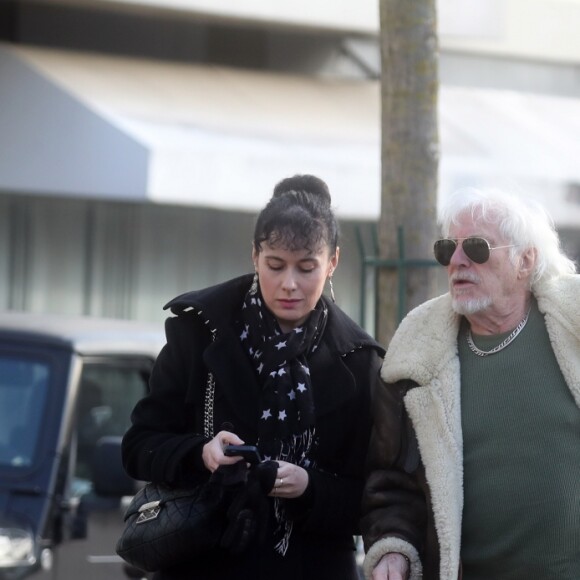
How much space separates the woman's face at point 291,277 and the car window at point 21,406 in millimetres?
2262

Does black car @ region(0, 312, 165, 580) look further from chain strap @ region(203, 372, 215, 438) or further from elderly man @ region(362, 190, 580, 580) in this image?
elderly man @ region(362, 190, 580, 580)

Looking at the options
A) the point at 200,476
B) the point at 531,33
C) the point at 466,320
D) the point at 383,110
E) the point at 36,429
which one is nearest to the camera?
the point at 200,476

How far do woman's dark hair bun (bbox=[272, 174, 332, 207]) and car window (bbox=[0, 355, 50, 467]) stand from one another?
85.1 inches

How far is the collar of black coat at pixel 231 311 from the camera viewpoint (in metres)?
3.56

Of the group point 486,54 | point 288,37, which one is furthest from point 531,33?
point 288,37

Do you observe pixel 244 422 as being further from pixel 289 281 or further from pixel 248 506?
pixel 289 281

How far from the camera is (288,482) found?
3367 millimetres

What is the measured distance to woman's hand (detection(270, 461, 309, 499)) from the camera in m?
3.36

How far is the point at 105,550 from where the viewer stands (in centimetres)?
554

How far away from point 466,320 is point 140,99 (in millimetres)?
9332

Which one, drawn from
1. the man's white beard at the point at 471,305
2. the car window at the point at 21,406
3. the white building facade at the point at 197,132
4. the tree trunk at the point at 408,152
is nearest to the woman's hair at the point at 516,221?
the man's white beard at the point at 471,305

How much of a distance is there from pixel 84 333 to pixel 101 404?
302 millimetres

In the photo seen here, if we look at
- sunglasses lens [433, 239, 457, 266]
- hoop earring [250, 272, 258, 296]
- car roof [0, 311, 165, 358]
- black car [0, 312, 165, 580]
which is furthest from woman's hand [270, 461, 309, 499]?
car roof [0, 311, 165, 358]

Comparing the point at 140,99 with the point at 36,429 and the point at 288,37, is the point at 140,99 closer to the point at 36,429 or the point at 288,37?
A: the point at 288,37
